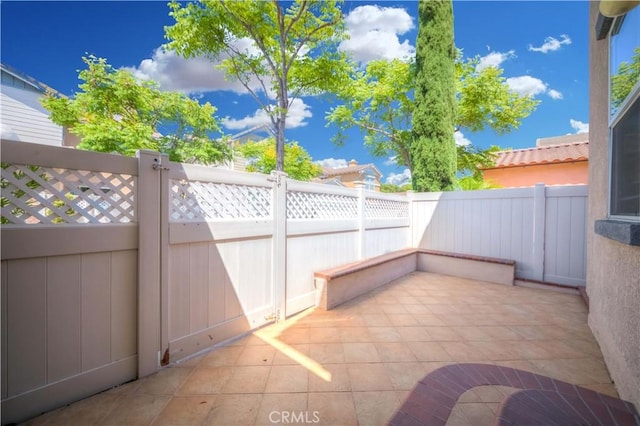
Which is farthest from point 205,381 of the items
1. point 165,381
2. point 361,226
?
point 361,226

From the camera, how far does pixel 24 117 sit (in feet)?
24.8

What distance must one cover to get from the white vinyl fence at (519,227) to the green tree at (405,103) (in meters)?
3.49

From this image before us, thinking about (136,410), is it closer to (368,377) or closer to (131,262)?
(131,262)

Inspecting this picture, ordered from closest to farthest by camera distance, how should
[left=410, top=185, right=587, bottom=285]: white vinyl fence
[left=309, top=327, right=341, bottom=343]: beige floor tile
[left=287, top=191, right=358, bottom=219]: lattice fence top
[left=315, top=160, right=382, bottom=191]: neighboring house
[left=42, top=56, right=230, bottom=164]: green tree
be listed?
[left=309, top=327, right=341, bottom=343]: beige floor tile → [left=287, top=191, right=358, bottom=219]: lattice fence top → [left=410, top=185, right=587, bottom=285]: white vinyl fence → [left=42, top=56, right=230, bottom=164]: green tree → [left=315, top=160, right=382, bottom=191]: neighboring house

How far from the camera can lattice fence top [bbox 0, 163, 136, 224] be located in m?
1.46

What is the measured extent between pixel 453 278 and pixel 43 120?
473 inches

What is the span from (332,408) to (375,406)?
272 mm

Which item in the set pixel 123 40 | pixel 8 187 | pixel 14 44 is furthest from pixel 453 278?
pixel 14 44

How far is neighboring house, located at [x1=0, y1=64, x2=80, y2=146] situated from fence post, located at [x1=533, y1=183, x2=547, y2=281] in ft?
40.7

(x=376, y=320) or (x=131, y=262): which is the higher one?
(x=131, y=262)

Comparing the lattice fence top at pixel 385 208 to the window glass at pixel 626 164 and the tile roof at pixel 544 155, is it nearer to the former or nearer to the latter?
the window glass at pixel 626 164

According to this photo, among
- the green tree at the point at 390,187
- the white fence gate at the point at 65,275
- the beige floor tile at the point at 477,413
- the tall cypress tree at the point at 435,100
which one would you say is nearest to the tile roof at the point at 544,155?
the tall cypress tree at the point at 435,100

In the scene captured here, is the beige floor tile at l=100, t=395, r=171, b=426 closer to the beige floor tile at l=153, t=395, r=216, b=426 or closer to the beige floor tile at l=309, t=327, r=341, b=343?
the beige floor tile at l=153, t=395, r=216, b=426

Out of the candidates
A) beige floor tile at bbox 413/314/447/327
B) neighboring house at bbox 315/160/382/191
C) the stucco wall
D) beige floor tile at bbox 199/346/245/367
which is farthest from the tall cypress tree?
neighboring house at bbox 315/160/382/191
